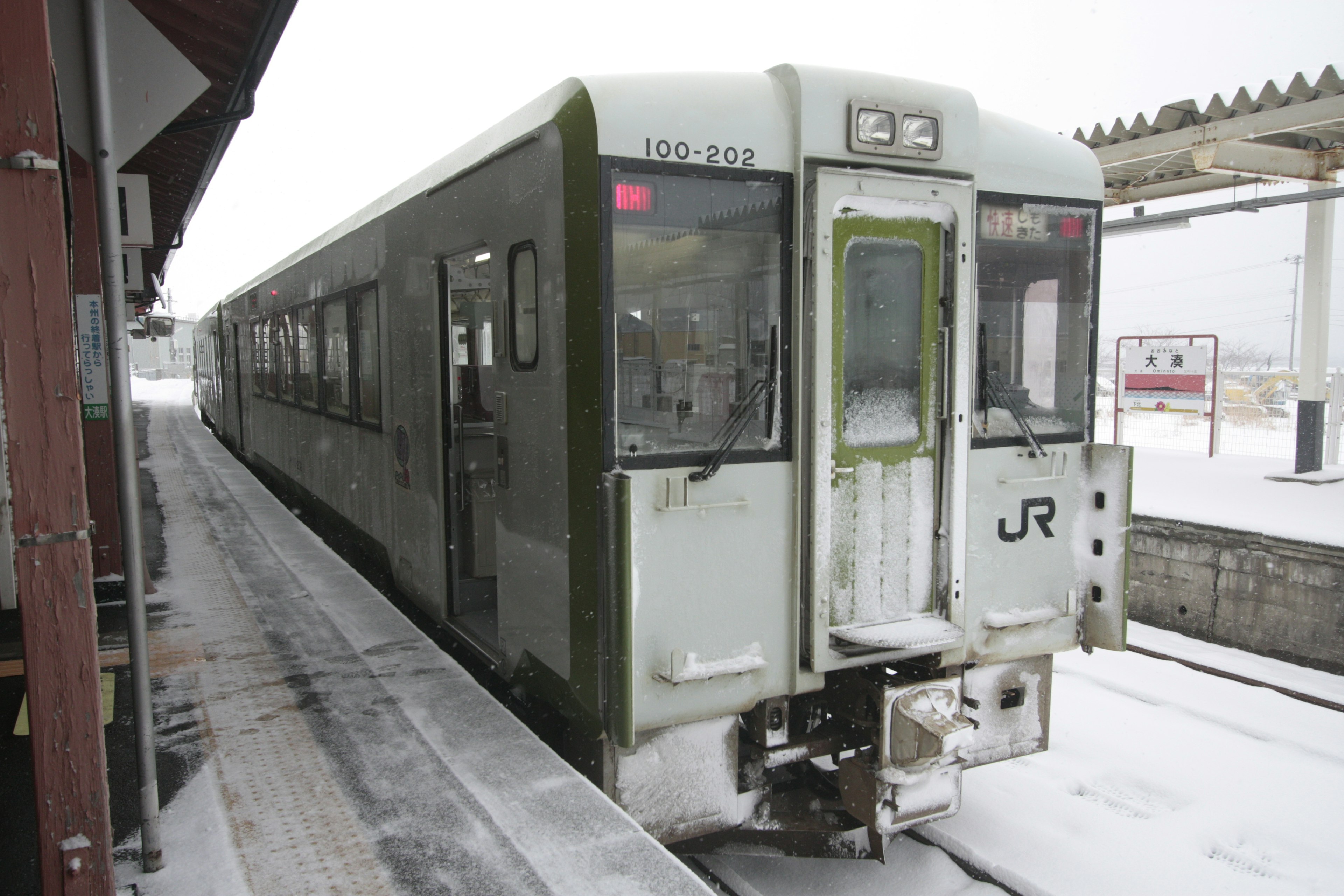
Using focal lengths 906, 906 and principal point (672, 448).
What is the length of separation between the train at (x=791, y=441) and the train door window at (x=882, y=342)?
11 mm

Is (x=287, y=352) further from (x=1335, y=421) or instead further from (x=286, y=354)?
(x=1335, y=421)

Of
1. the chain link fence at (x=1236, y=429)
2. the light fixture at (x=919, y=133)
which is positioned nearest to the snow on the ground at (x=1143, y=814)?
the light fixture at (x=919, y=133)

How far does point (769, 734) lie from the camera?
3414 millimetres

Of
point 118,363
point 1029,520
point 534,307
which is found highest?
point 534,307

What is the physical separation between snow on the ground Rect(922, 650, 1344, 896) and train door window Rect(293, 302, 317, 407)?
6.05m

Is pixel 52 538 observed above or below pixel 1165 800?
above

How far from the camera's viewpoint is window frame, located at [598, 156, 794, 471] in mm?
2984

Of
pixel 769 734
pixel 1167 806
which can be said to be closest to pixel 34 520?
pixel 769 734

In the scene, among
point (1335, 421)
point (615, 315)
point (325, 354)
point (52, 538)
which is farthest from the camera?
point (1335, 421)

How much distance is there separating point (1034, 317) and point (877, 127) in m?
1.15

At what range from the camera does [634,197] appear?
3031mm

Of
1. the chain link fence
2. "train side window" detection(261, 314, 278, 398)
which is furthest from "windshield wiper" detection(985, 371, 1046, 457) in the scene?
the chain link fence

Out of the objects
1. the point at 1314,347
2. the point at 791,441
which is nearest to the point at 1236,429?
the point at 1314,347

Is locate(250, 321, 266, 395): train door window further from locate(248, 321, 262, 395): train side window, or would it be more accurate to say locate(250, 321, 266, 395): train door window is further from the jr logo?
the jr logo
